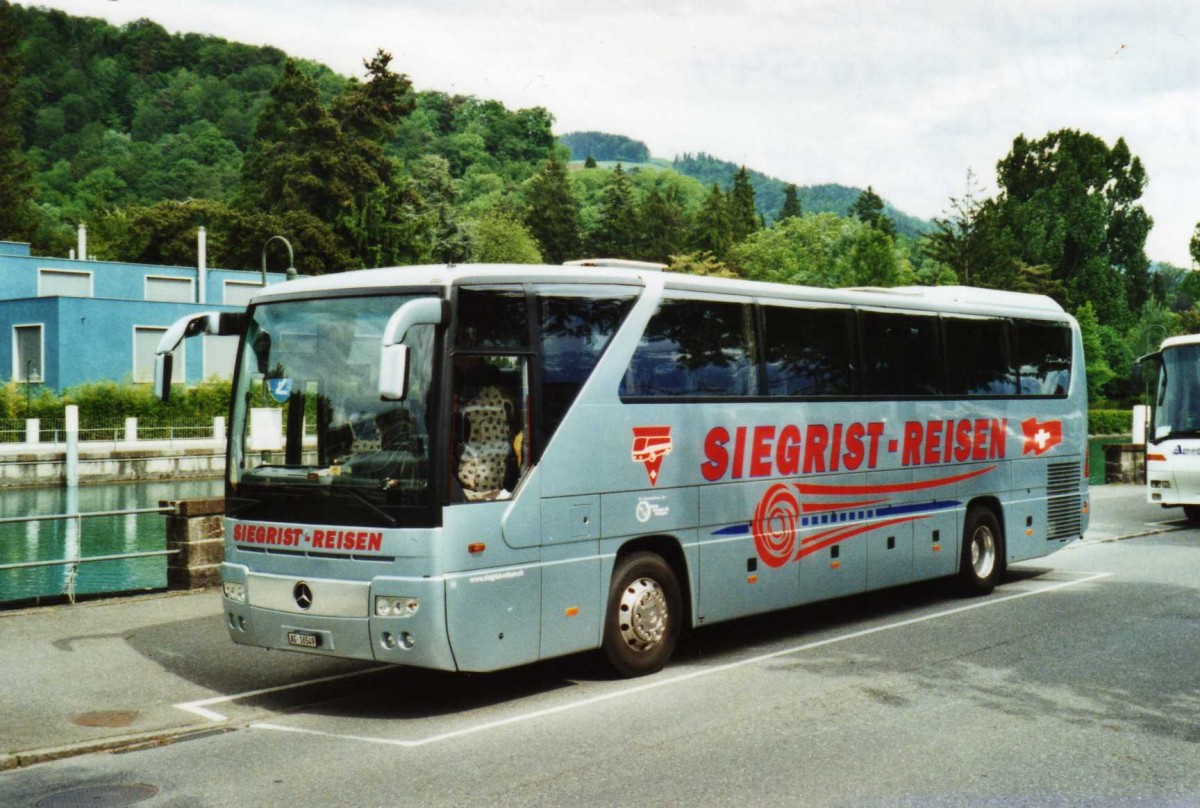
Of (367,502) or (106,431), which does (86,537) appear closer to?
(106,431)

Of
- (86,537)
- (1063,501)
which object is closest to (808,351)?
(1063,501)

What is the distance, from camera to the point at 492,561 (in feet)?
29.3

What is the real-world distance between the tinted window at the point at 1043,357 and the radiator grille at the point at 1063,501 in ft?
3.26

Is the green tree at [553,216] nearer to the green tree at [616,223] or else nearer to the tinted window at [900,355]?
the green tree at [616,223]

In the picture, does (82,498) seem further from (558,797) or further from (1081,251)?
(1081,251)

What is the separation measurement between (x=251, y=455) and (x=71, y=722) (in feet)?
7.32

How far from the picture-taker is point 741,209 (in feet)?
453

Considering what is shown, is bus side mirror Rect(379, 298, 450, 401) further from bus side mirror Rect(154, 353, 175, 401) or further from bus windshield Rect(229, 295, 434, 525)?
bus side mirror Rect(154, 353, 175, 401)

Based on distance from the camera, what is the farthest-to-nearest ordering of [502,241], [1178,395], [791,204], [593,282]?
[791,204] → [502,241] → [1178,395] → [593,282]

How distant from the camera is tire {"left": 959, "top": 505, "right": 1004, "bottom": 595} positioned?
1447 cm

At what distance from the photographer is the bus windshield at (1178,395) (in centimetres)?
2131

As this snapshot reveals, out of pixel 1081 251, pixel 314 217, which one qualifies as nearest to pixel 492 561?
pixel 314 217

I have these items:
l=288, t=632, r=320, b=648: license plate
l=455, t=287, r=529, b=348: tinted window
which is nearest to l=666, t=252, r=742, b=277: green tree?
l=455, t=287, r=529, b=348: tinted window

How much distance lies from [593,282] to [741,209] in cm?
13046
